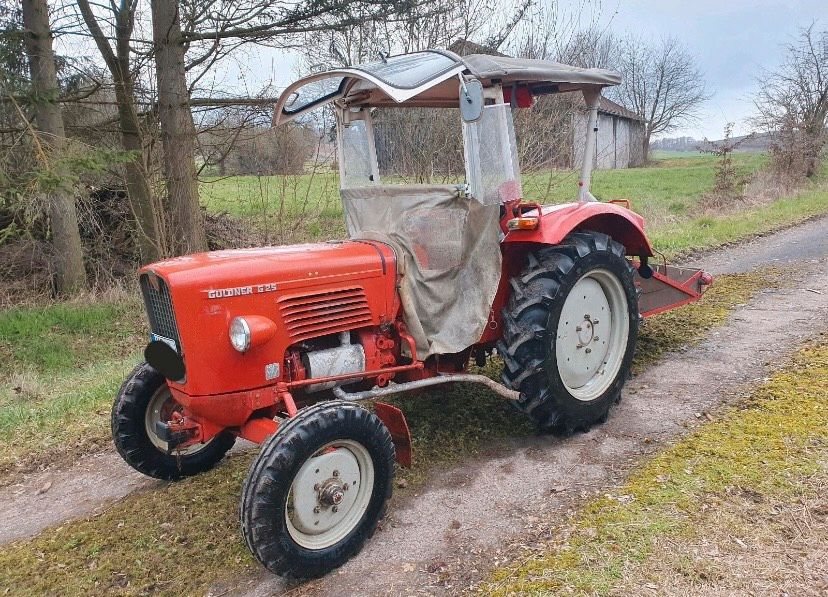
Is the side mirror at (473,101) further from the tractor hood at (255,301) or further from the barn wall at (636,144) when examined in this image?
the barn wall at (636,144)

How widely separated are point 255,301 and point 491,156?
5.06 ft

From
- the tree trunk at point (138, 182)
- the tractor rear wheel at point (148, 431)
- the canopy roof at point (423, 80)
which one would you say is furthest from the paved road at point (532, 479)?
the tree trunk at point (138, 182)

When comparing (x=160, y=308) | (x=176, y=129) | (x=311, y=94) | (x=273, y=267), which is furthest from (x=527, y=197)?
(x=160, y=308)

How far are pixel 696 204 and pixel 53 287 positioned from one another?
14365 millimetres

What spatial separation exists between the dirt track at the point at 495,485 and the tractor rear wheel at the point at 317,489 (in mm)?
136

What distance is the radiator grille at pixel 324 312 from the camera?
11.3ft

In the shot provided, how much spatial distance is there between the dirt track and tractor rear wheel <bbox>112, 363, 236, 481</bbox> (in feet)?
0.67

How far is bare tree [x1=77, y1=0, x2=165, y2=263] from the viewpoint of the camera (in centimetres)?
845

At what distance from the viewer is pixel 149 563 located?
3145 mm

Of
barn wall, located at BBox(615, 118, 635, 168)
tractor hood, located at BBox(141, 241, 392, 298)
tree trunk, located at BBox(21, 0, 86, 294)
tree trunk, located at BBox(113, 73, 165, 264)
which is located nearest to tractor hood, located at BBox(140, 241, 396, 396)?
tractor hood, located at BBox(141, 241, 392, 298)

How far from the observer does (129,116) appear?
8969 mm

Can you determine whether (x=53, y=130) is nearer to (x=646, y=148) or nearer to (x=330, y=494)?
(x=330, y=494)

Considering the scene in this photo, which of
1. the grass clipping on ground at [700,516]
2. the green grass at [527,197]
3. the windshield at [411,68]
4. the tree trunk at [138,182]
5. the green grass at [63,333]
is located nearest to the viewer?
the grass clipping on ground at [700,516]

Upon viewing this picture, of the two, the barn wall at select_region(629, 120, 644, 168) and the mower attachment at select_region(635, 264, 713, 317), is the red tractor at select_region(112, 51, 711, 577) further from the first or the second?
the barn wall at select_region(629, 120, 644, 168)
